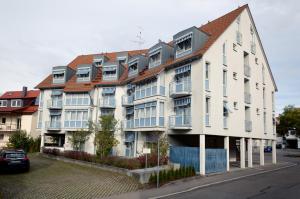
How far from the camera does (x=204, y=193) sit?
637 inches

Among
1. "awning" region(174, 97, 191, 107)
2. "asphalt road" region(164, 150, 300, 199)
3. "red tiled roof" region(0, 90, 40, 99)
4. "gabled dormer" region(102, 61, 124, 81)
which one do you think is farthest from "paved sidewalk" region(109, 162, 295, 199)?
"red tiled roof" region(0, 90, 40, 99)

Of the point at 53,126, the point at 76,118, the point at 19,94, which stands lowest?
the point at 53,126

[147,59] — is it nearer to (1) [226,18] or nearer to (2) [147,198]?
(1) [226,18]

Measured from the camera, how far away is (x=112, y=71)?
38219mm

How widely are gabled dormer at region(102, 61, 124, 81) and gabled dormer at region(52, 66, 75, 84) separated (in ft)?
19.0

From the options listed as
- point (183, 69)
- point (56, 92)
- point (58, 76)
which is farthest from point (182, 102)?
point (58, 76)

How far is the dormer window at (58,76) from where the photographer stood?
40750mm

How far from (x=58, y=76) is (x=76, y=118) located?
24.7 ft

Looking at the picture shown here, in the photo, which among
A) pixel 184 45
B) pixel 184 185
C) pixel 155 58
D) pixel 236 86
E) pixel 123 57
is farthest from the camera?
pixel 123 57

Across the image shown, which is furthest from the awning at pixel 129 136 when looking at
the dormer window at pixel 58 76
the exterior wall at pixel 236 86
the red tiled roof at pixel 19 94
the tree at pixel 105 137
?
the red tiled roof at pixel 19 94

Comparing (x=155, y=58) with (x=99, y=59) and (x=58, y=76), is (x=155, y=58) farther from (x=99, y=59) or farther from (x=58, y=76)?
(x=58, y=76)

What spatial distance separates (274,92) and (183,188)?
78.1 ft

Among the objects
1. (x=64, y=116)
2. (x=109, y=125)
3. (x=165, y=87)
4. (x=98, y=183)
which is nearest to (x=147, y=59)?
(x=165, y=87)

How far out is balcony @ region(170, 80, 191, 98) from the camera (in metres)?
25.3
